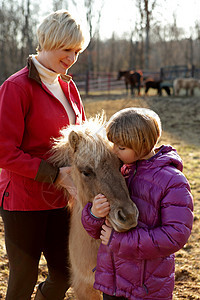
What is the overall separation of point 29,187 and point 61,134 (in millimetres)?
420

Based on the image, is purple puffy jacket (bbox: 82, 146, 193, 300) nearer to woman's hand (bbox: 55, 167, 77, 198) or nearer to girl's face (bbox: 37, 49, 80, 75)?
woman's hand (bbox: 55, 167, 77, 198)

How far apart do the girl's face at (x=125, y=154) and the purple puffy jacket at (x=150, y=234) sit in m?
0.05

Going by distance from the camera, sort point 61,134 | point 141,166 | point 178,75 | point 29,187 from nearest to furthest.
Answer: point 141,166 < point 29,187 < point 61,134 < point 178,75

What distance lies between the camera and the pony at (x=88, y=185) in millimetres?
1617

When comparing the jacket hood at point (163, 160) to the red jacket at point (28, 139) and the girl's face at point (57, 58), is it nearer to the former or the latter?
the red jacket at point (28, 139)

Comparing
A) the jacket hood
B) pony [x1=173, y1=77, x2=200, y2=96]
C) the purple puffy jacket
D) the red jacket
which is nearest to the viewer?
the purple puffy jacket

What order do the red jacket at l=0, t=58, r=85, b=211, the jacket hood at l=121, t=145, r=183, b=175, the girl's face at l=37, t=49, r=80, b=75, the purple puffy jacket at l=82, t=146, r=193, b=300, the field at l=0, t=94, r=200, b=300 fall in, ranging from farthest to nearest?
the field at l=0, t=94, r=200, b=300, the girl's face at l=37, t=49, r=80, b=75, the red jacket at l=0, t=58, r=85, b=211, the jacket hood at l=121, t=145, r=183, b=175, the purple puffy jacket at l=82, t=146, r=193, b=300

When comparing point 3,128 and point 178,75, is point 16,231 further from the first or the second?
point 178,75

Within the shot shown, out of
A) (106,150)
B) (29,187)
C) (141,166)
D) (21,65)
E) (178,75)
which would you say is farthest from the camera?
(21,65)

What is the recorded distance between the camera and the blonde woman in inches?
71.5

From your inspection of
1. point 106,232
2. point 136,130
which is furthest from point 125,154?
point 106,232

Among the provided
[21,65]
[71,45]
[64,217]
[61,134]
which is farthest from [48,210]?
[21,65]

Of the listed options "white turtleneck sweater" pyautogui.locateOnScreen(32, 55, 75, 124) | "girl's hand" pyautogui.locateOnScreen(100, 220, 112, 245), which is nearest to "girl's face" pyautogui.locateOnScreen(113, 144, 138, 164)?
"girl's hand" pyautogui.locateOnScreen(100, 220, 112, 245)

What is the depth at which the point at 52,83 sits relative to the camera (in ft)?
6.97
